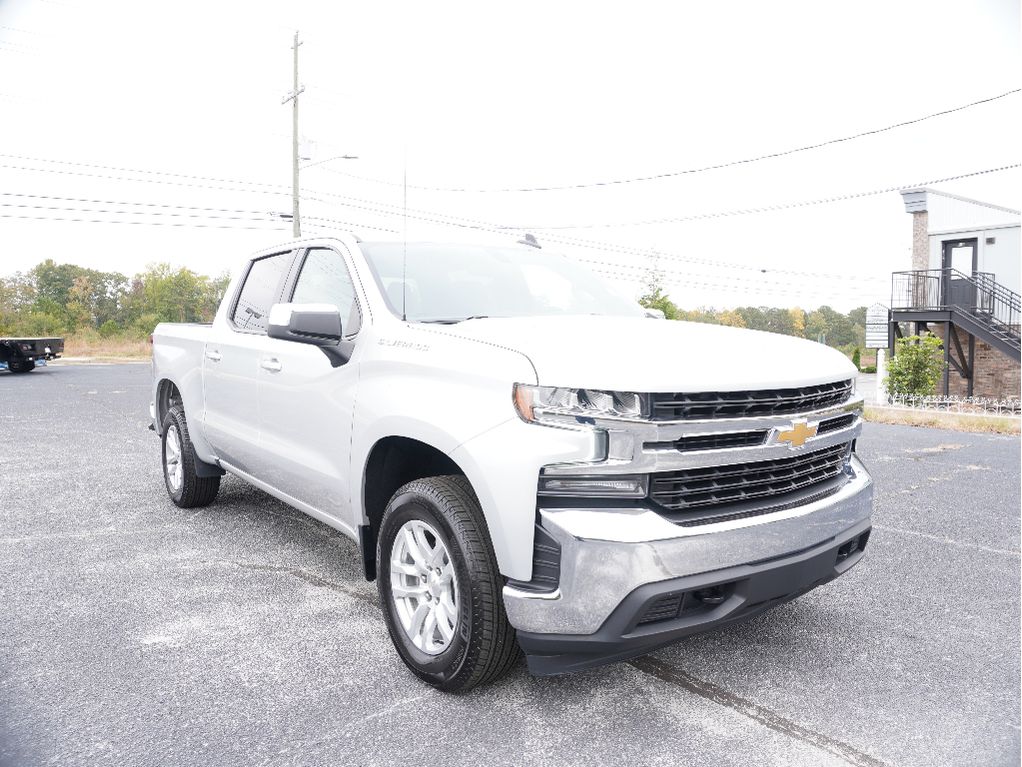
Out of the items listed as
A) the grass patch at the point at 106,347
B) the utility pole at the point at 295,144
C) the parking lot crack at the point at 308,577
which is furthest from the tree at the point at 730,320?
the grass patch at the point at 106,347

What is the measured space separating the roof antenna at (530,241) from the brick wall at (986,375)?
20.3 meters

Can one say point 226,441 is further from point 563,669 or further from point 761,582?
point 761,582

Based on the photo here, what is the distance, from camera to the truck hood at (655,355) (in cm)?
253

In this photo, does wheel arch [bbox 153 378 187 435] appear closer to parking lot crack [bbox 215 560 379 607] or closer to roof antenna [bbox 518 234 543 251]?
parking lot crack [bbox 215 560 379 607]

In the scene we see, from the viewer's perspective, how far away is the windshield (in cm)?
366

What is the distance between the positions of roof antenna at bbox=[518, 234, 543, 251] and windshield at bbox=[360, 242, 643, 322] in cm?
16

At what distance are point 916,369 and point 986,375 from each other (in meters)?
5.92

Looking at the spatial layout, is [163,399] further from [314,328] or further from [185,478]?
[314,328]

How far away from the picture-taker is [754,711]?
9.31 ft

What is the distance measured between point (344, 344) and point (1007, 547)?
450 centimetres

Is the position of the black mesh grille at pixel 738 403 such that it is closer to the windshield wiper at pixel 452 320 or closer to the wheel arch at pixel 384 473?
the wheel arch at pixel 384 473

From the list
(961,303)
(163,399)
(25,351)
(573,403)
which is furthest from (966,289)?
(25,351)

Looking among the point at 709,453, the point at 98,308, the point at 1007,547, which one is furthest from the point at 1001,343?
the point at 98,308

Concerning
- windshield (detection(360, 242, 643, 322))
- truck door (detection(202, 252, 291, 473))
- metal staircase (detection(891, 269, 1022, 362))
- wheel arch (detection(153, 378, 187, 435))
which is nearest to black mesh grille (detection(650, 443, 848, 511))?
windshield (detection(360, 242, 643, 322))
